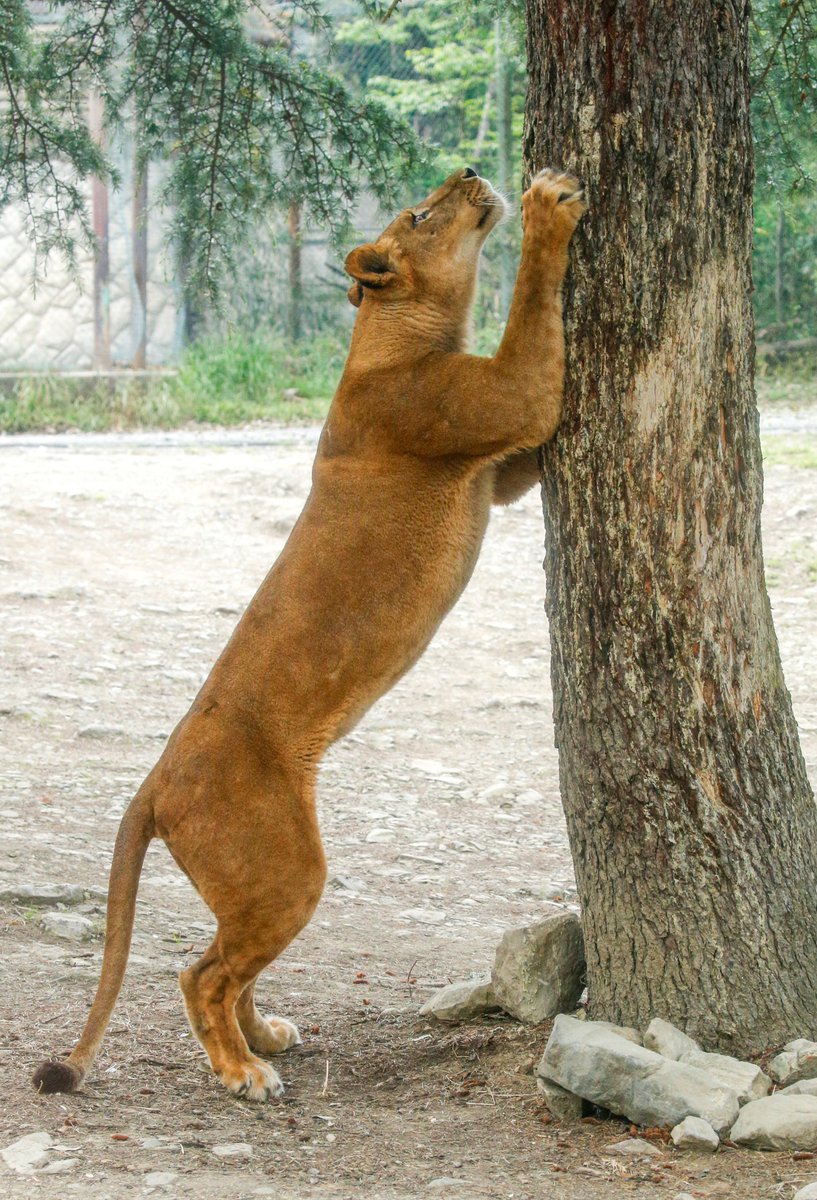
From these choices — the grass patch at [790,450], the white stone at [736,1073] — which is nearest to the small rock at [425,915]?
the white stone at [736,1073]

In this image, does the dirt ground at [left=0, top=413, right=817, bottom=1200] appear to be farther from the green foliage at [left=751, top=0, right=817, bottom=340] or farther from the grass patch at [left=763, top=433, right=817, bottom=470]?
the green foliage at [left=751, top=0, right=817, bottom=340]

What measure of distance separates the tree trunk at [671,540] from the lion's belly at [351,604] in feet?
1.27

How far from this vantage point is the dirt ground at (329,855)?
335 centimetres

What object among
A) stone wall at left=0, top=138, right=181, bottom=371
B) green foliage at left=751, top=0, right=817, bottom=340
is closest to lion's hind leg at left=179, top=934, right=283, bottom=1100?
green foliage at left=751, top=0, right=817, bottom=340

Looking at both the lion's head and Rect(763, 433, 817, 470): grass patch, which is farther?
Rect(763, 433, 817, 470): grass patch

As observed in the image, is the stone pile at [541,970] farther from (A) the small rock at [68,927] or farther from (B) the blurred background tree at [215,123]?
(B) the blurred background tree at [215,123]

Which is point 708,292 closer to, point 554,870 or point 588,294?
point 588,294

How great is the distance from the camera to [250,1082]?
3.86 meters

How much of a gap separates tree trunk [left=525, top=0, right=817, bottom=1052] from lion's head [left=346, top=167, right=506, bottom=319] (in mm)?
645

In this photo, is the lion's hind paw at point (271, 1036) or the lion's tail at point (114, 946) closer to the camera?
the lion's tail at point (114, 946)

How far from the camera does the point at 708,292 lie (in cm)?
347

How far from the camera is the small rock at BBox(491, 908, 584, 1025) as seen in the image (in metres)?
4.02

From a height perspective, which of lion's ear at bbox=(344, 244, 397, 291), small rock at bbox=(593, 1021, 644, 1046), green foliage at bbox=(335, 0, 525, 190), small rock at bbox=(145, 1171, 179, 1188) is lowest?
small rock at bbox=(145, 1171, 179, 1188)

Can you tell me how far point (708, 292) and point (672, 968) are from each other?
68.1 inches
